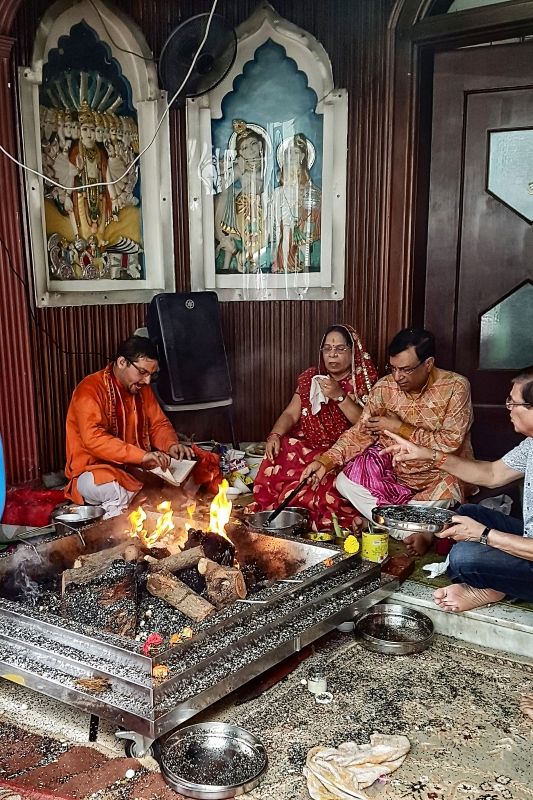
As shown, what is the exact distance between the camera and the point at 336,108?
5859 millimetres

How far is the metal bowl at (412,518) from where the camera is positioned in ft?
11.1

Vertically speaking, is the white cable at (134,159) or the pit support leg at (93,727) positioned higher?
the white cable at (134,159)

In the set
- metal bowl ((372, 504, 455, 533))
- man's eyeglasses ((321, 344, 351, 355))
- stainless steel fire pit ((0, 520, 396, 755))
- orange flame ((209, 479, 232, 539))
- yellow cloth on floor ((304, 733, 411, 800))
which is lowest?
yellow cloth on floor ((304, 733, 411, 800))

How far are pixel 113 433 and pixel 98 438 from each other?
0.22 metres

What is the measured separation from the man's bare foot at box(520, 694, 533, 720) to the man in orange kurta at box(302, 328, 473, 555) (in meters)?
1.31

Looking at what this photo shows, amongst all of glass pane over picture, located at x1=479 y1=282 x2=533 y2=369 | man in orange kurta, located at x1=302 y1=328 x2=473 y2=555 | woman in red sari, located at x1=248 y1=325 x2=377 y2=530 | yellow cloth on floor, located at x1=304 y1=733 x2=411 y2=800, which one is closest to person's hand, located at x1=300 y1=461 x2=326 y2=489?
man in orange kurta, located at x1=302 y1=328 x2=473 y2=555

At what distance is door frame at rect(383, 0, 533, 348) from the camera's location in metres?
5.07

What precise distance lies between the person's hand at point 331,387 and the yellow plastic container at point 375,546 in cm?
137

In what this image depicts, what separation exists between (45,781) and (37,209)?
4008 mm

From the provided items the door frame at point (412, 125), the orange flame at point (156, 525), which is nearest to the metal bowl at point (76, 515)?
the orange flame at point (156, 525)

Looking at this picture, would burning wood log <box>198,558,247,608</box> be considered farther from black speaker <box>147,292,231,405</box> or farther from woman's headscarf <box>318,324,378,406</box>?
black speaker <box>147,292,231,405</box>

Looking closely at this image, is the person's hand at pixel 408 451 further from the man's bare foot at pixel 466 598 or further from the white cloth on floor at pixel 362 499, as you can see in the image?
the man's bare foot at pixel 466 598

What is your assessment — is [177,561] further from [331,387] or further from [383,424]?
[331,387]

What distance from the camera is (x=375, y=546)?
388 cm
